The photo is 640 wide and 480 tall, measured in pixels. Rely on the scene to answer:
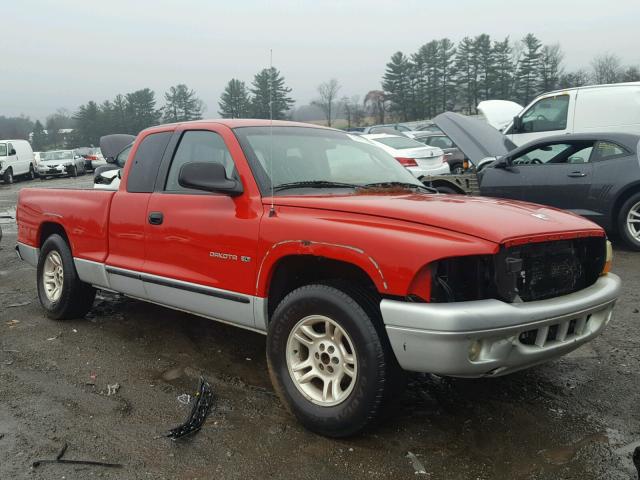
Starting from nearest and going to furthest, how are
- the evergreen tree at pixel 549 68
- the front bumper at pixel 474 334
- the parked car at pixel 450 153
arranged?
the front bumper at pixel 474 334 → the parked car at pixel 450 153 → the evergreen tree at pixel 549 68

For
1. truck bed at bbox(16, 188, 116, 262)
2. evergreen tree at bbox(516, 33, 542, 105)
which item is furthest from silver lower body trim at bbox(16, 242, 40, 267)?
evergreen tree at bbox(516, 33, 542, 105)

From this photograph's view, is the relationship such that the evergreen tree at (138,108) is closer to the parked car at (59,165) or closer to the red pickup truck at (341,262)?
the red pickup truck at (341,262)

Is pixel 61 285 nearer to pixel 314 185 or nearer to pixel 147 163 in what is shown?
pixel 147 163

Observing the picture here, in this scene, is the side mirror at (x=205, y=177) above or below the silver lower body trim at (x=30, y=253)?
above

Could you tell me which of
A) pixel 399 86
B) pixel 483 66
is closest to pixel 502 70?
pixel 483 66

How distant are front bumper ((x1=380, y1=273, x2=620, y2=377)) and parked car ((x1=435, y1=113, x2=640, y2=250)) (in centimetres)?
501

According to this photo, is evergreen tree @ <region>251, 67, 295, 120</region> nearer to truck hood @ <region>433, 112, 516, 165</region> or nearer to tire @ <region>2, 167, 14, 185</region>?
truck hood @ <region>433, 112, 516, 165</region>

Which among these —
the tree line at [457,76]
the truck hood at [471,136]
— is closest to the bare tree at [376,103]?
the tree line at [457,76]

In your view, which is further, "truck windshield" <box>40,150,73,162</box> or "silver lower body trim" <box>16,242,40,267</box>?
"truck windshield" <box>40,150,73,162</box>

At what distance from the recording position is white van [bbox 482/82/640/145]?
9961 mm

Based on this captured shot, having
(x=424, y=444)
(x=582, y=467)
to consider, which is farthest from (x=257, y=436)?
(x=582, y=467)

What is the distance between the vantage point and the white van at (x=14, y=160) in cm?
2684

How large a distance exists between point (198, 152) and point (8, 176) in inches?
1050

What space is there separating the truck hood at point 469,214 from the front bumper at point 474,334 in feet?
1.10
